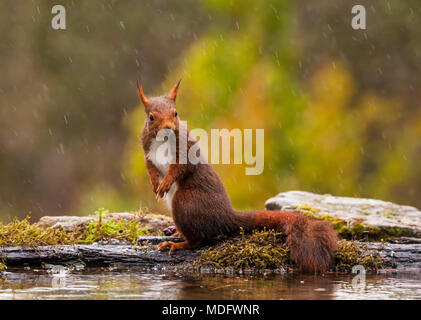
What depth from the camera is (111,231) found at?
6.63 m

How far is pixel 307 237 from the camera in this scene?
5.50 metres

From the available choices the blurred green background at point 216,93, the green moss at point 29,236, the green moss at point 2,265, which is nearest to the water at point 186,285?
the green moss at point 2,265

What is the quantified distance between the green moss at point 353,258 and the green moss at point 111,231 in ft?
6.76

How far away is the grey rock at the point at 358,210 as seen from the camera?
683 cm

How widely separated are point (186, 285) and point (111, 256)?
107 cm

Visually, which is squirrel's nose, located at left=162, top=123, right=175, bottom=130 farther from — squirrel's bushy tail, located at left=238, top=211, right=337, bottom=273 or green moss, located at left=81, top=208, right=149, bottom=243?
green moss, located at left=81, top=208, right=149, bottom=243

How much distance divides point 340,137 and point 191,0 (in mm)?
7468

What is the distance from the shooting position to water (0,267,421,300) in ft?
14.6

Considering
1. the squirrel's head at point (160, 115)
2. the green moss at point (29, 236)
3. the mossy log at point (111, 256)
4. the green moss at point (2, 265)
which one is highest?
the squirrel's head at point (160, 115)

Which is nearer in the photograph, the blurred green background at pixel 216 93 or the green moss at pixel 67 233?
the green moss at pixel 67 233

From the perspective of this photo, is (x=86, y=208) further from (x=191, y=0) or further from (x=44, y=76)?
(x=191, y=0)

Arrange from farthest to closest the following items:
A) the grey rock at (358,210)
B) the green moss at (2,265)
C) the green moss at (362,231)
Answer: the grey rock at (358,210), the green moss at (362,231), the green moss at (2,265)

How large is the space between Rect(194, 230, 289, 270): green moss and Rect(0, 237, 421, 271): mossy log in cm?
18

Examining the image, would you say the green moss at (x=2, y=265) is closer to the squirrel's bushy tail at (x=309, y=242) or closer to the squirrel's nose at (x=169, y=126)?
the squirrel's nose at (x=169, y=126)
